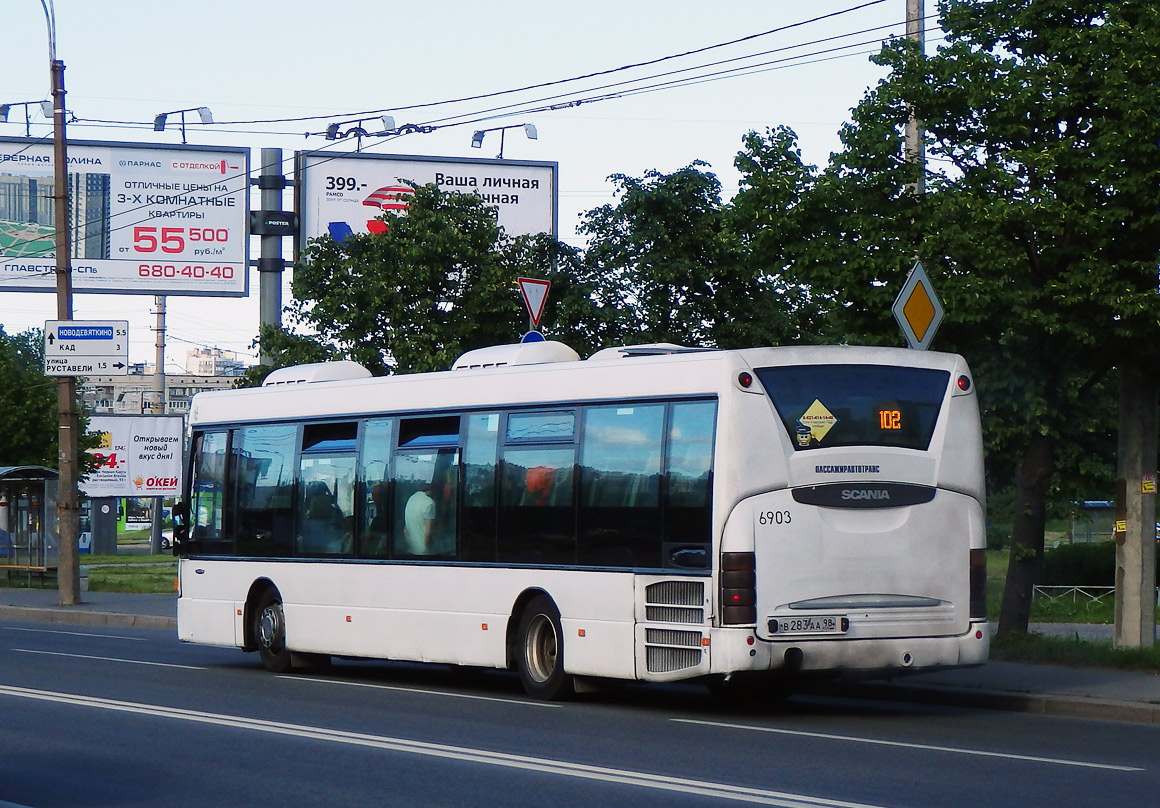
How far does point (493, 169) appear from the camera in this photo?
157 feet

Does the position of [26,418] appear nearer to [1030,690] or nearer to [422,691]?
[422,691]

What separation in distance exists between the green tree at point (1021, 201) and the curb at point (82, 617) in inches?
543

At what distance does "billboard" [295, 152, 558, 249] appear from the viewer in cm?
4550

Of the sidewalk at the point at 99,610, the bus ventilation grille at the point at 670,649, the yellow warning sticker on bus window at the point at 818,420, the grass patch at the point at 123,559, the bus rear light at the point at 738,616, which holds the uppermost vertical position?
the yellow warning sticker on bus window at the point at 818,420

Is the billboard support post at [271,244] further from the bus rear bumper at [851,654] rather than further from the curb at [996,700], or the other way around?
the bus rear bumper at [851,654]

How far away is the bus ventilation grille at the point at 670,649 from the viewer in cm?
1293

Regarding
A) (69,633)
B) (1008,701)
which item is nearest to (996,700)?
(1008,701)

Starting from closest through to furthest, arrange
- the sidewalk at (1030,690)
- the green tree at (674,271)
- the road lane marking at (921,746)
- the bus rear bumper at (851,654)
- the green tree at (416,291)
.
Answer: the road lane marking at (921,746), the bus rear bumper at (851,654), the sidewalk at (1030,690), the green tree at (674,271), the green tree at (416,291)

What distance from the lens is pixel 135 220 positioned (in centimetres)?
4616

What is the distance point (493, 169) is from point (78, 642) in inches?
1055

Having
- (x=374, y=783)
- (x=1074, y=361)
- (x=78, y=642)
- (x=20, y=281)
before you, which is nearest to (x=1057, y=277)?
(x=1074, y=361)

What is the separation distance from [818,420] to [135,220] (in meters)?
35.9

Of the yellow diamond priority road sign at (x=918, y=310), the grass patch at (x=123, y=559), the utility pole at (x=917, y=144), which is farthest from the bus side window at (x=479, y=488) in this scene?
the grass patch at (x=123, y=559)

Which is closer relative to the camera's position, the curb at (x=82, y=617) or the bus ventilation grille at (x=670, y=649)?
the bus ventilation grille at (x=670, y=649)
